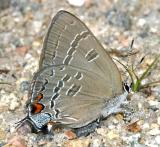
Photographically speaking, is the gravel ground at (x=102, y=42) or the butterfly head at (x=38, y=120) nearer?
the butterfly head at (x=38, y=120)

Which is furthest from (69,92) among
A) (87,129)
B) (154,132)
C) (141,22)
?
(141,22)

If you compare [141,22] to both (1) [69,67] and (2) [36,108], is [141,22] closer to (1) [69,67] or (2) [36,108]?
(1) [69,67]

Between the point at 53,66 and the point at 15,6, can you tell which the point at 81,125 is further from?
the point at 15,6

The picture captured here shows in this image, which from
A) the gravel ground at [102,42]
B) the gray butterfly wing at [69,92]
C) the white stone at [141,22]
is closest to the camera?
the gray butterfly wing at [69,92]

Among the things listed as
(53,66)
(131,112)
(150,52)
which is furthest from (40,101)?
(150,52)

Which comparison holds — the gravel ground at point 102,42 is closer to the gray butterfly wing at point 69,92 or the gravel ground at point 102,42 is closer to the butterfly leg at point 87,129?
the butterfly leg at point 87,129

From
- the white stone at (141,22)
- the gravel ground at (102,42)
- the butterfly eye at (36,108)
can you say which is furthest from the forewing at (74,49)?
the white stone at (141,22)

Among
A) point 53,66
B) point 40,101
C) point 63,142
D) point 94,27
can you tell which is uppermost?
point 94,27
